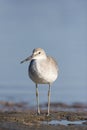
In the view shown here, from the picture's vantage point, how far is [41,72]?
1315cm

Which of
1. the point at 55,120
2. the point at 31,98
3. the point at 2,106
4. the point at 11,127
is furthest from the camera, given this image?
the point at 31,98

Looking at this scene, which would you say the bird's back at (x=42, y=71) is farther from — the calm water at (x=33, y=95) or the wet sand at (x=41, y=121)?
the calm water at (x=33, y=95)

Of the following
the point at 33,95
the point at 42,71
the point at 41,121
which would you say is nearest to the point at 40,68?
the point at 42,71

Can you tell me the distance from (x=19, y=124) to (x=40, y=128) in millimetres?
501

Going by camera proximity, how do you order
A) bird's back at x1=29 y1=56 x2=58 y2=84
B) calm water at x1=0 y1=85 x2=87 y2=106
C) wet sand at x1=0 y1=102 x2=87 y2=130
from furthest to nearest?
calm water at x1=0 y1=85 x2=87 y2=106, bird's back at x1=29 y1=56 x2=58 y2=84, wet sand at x1=0 y1=102 x2=87 y2=130

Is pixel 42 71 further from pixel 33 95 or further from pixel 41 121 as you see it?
pixel 33 95

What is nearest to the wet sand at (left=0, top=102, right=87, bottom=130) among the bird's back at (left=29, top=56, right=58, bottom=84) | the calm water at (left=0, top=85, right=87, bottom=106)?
the bird's back at (left=29, top=56, right=58, bottom=84)

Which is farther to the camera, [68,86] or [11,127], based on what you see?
[68,86]

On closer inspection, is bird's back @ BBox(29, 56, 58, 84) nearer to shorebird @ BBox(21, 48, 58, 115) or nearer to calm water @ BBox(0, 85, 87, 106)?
shorebird @ BBox(21, 48, 58, 115)

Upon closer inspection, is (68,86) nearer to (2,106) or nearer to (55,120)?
(2,106)

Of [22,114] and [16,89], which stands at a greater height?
[16,89]

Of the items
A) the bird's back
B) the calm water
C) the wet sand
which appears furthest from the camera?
the calm water

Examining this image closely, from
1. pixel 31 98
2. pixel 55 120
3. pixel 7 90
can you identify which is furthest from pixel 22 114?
pixel 7 90

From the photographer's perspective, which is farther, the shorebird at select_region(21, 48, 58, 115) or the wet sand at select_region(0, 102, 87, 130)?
the shorebird at select_region(21, 48, 58, 115)
